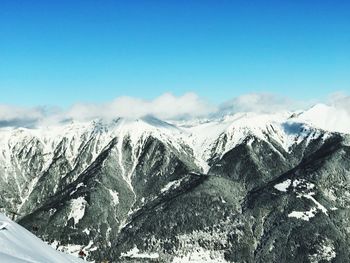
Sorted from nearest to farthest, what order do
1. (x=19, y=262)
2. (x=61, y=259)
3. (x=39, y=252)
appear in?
(x=19, y=262), (x=39, y=252), (x=61, y=259)

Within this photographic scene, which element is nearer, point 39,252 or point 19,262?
point 19,262

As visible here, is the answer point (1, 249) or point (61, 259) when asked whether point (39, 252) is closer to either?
point (61, 259)

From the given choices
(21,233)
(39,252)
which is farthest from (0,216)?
(39,252)

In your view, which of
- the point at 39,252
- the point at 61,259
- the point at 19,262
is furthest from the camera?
the point at 61,259

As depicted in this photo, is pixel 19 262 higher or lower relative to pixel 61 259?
higher

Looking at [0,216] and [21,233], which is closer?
[21,233]

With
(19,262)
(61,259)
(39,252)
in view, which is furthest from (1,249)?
(61,259)
